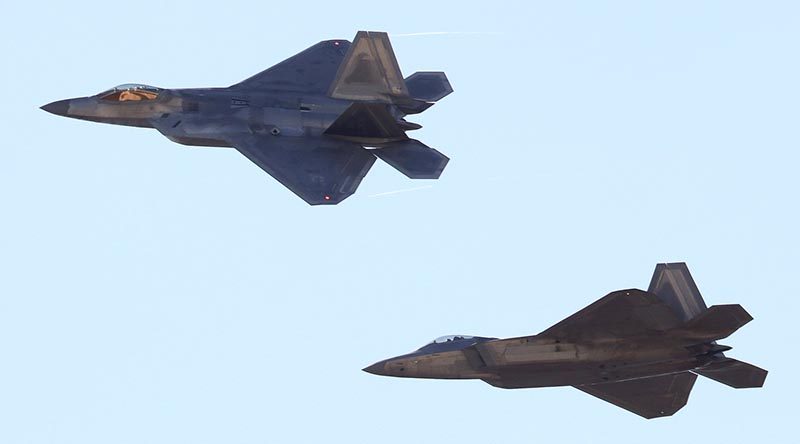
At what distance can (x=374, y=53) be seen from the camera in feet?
298

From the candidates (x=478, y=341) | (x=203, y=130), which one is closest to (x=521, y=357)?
(x=478, y=341)

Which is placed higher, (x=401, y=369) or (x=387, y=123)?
(x=387, y=123)

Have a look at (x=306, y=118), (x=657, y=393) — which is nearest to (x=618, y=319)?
(x=657, y=393)

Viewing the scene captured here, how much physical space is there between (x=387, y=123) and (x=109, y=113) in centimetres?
1094

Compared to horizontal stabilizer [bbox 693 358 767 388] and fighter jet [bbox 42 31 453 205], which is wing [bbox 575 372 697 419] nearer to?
horizontal stabilizer [bbox 693 358 767 388]

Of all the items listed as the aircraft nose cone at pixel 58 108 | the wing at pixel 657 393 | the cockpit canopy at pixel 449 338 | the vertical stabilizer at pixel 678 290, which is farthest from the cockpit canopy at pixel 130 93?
the vertical stabilizer at pixel 678 290

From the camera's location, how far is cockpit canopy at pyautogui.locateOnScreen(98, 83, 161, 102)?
92062 mm

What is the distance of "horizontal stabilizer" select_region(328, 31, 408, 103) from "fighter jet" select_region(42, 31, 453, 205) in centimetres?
4

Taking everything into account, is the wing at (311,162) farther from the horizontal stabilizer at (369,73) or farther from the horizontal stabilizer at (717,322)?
Answer: the horizontal stabilizer at (717,322)

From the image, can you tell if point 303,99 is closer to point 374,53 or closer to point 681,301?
Answer: point 374,53

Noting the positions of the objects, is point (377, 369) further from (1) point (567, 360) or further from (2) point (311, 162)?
(2) point (311, 162)

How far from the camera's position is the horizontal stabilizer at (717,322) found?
8294 cm

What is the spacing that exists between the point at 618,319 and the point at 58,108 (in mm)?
23422

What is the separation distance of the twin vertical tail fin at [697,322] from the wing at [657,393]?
1.45 m
